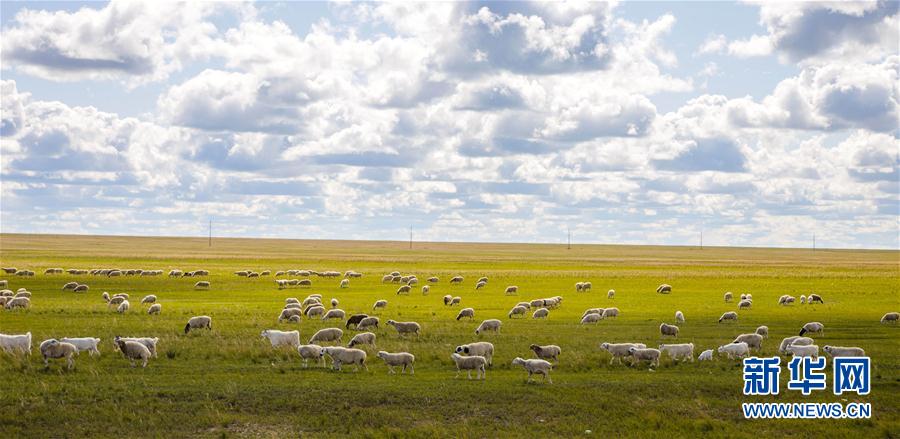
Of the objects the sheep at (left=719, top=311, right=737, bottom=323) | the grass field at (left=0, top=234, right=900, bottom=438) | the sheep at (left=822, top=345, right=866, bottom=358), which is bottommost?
the grass field at (left=0, top=234, right=900, bottom=438)

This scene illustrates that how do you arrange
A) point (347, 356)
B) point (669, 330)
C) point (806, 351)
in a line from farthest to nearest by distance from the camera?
point (669, 330), point (806, 351), point (347, 356)

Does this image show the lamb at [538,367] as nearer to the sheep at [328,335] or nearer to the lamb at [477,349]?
the lamb at [477,349]

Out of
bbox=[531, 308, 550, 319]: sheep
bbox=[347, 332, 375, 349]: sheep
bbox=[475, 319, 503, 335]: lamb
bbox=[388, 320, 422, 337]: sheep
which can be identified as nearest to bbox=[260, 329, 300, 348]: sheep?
bbox=[347, 332, 375, 349]: sheep

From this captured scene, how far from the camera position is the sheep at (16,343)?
84.0ft

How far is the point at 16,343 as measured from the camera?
25.9 m

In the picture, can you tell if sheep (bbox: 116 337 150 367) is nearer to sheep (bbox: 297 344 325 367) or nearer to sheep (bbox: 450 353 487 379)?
sheep (bbox: 297 344 325 367)

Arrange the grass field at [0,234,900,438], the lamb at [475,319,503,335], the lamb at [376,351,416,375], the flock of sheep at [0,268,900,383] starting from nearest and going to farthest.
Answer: the grass field at [0,234,900,438]
the lamb at [376,351,416,375]
the flock of sheep at [0,268,900,383]
the lamb at [475,319,503,335]

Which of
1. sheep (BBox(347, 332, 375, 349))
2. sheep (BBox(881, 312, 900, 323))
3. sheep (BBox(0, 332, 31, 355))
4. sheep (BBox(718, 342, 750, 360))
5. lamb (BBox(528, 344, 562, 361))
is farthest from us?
sheep (BBox(881, 312, 900, 323))

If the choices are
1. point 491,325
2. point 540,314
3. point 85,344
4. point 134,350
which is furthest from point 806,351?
point 85,344

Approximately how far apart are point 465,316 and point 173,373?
824 inches

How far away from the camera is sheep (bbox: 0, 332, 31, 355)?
2559 cm

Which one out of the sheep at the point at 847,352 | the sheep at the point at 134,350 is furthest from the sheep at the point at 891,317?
the sheep at the point at 134,350

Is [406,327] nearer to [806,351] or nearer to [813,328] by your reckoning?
[806,351]

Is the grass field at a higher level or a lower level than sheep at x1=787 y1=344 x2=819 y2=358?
lower
